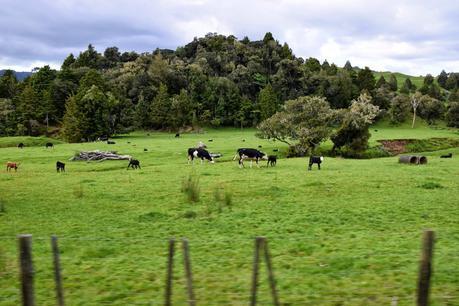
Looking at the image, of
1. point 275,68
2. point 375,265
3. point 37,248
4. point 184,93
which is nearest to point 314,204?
point 375,265

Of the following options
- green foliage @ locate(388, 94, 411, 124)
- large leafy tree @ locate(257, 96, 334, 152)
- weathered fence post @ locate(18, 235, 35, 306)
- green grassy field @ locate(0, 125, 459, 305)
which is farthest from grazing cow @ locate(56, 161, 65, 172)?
green foliage @ locate(388, 94, 411, 124)

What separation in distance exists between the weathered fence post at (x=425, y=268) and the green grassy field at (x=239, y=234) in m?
2.26

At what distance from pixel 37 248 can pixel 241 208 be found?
29.4ft

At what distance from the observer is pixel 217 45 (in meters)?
163

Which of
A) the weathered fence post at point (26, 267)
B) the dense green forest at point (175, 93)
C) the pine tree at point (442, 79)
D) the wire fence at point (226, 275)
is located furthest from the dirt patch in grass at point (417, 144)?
the pine tree at point (442, 79)

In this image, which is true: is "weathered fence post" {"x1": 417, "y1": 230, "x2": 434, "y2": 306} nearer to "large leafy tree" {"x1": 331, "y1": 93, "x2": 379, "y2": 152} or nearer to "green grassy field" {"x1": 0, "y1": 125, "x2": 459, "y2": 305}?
"green grassy field" {"x1": 0, "y1": 125, "x2": 459, "y2": 305}

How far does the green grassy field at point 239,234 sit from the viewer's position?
402 inches

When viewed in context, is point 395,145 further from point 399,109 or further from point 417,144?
point 399,109

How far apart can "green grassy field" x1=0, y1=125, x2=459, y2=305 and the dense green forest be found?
6186cm

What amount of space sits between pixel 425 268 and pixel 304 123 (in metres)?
49.6

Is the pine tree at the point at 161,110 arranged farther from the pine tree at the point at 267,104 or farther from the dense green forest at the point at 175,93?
the pine tree at the point at 267,104

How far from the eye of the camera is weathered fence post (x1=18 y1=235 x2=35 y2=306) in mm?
→ 7039

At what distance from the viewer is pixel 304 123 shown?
183 feet

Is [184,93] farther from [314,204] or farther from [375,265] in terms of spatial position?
[375,265]
